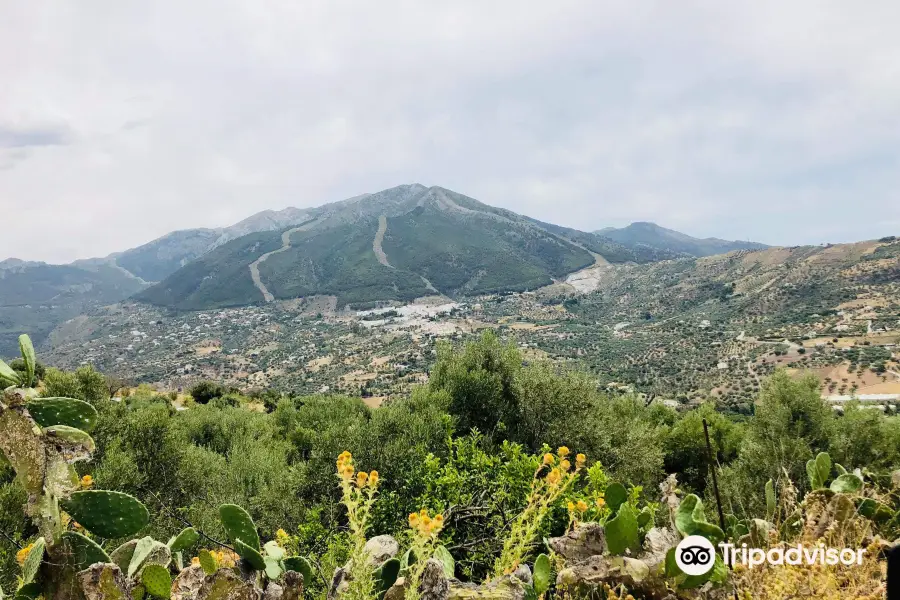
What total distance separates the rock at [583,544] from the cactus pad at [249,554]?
2.07 m

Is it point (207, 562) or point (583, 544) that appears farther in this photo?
point (583, 544)

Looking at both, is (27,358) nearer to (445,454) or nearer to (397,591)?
(397,591)

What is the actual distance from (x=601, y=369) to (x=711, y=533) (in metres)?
80.9

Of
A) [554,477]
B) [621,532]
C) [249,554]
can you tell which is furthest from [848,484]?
[249,554]

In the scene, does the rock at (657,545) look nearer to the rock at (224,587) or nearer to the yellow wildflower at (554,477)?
the yellow wildflower at (554,477)

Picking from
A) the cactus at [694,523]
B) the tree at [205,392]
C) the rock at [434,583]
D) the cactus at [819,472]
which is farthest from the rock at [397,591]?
the tree at [205,392]

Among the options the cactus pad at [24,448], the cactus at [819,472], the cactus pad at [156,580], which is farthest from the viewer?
the cactus at [819,472]

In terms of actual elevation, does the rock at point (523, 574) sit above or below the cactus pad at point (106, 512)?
below

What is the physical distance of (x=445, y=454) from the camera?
10305mm

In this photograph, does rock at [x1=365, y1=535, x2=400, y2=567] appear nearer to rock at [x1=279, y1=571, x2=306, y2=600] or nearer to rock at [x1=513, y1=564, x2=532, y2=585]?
rock at [x1=279, y1=571, x2=306, y2=600]

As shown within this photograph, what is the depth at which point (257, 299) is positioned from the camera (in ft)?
633

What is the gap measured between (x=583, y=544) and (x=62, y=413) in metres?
3.50

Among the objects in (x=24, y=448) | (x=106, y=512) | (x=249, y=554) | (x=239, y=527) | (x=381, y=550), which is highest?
(x=24, y=448)

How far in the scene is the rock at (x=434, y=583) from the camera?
2883 millimetres
